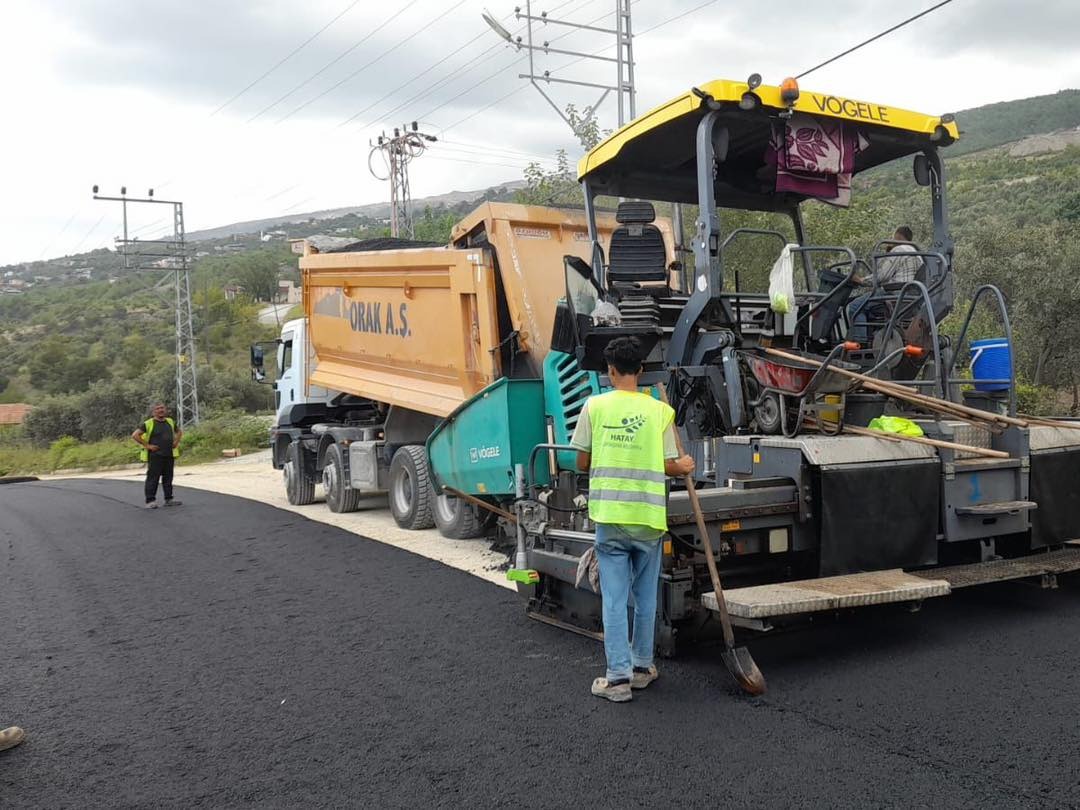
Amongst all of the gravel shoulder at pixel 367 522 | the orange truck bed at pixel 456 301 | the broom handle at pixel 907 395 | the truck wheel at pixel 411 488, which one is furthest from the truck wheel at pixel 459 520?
the broom handle at pixel 907 395

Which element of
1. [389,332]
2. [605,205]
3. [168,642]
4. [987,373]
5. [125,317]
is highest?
[125,317]

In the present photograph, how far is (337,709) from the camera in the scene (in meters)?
4.01

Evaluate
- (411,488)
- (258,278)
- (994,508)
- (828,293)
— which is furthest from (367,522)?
(258,278)

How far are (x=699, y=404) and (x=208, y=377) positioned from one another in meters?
37.3

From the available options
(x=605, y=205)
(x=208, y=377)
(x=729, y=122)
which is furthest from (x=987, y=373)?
(x=208, y=377)

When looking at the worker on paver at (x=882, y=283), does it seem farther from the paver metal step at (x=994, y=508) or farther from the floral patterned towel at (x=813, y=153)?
the paver metal step at (x=994, y=508)

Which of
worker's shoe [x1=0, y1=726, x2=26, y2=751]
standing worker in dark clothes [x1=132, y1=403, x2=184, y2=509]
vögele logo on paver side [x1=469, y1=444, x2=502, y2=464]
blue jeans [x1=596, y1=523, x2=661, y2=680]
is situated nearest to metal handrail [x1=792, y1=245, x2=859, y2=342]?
blue jeans [x1=596, y1=523, x2=661, y2=680]

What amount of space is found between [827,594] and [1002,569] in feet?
4.60

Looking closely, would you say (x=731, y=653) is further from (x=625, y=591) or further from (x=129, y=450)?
(x=129, y=450)

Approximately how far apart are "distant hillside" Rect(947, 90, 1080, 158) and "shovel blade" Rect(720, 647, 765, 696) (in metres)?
63.4

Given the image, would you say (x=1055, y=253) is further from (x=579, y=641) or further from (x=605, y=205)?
(x=579, y=641)

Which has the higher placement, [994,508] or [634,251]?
[634,251]

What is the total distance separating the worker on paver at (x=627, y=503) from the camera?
3.97 metres

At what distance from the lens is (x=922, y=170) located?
572cm
